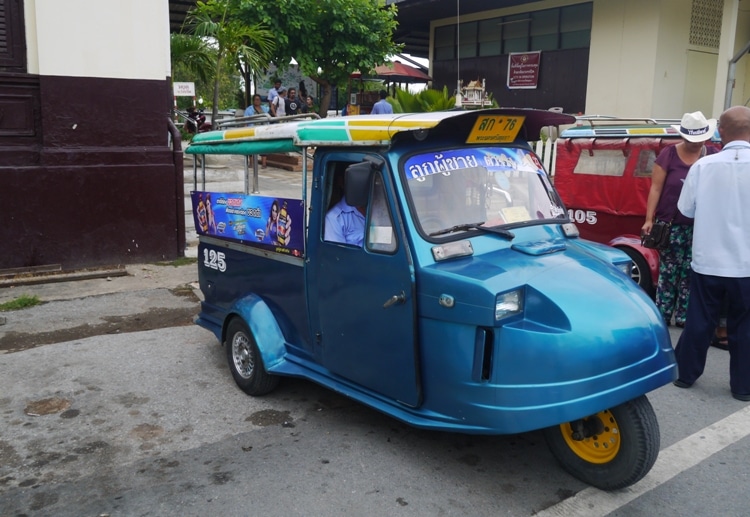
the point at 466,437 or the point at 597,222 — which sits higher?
the point at 597,222

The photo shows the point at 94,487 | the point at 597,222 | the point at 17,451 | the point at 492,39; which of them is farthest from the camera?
the point at 492,39

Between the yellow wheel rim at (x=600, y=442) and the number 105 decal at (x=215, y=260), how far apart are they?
287cm

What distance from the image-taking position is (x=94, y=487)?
3.66 meters

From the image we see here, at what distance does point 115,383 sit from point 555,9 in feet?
56.4

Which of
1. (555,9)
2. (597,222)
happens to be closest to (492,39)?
(555,9)

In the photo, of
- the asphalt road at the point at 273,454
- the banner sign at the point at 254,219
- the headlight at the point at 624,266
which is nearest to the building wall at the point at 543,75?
the banner sign at the point at 254,219

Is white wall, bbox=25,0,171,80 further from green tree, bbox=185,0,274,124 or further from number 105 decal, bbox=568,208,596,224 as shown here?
number 105 decal, bbox=568,208,596,224

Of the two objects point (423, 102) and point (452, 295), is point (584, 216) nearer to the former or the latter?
point (452, 295)

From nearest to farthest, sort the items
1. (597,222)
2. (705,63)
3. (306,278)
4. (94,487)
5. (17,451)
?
1. (94,487)
2. (17,451)
3. (306,278)
4. (597,222)
5. (705,63)

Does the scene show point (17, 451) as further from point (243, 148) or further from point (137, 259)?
point (137, 259)

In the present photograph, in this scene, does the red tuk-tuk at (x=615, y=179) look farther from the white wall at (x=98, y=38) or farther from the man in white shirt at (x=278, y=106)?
the man in white shirt at (x=278, y=106)

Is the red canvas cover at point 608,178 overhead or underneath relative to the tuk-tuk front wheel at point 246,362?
overhead

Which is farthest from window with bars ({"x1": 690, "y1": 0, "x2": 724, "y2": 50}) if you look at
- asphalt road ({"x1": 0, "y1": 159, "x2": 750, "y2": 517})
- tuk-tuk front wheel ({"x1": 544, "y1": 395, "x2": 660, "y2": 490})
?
tuk-tuk front wheel ({"x1": 544, "y1": 395, "x2": 660, "y2": 490})

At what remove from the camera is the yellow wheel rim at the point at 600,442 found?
11.5 ft
